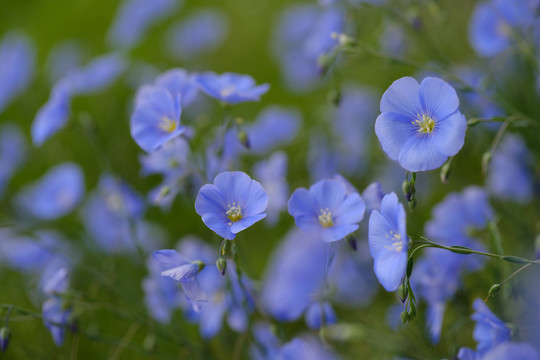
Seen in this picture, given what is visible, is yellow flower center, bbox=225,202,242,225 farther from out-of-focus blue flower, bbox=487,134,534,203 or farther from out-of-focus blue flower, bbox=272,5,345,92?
out-of-focus blue flower, bbox=272,5,345,92

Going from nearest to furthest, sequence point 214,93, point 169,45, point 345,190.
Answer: point 345,190
point 214,93
point 169,45

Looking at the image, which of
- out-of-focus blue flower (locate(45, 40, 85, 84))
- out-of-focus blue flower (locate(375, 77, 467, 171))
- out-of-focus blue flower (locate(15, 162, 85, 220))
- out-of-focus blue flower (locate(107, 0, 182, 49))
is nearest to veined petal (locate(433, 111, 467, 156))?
out-of-focus blue flower (locate(375, 77, 467, 171))

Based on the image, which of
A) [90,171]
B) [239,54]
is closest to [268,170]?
[90,171]

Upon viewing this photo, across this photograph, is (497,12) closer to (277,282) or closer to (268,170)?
(268,170)

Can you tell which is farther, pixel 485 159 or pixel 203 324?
pixel 203 324

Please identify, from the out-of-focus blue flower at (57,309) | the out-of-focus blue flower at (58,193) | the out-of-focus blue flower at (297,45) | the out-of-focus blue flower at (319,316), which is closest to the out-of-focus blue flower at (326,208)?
the out-of-focus blue flower at (319,316)

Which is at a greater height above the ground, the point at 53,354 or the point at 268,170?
the point at 268,170

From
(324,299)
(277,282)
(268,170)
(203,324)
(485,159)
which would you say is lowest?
(277,282)
